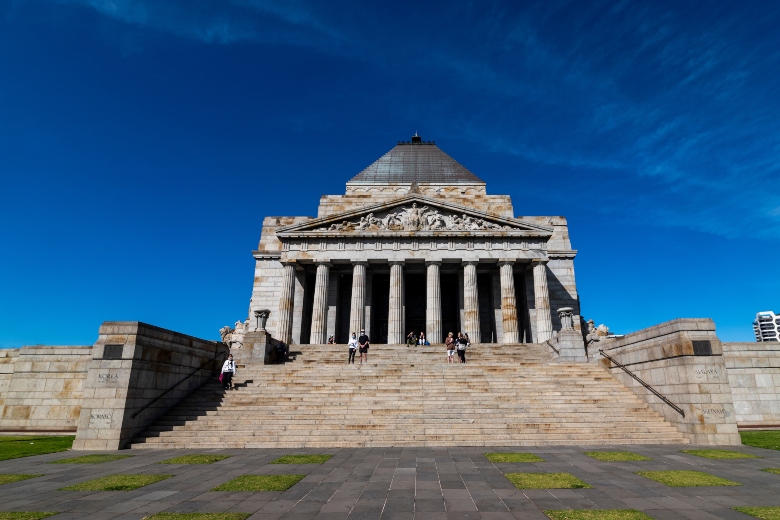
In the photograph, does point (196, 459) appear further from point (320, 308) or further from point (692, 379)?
point (320, 308)

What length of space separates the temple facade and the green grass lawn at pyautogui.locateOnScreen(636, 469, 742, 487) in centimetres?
2321

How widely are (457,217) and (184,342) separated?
2336cm

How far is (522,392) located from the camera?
18.5 meters

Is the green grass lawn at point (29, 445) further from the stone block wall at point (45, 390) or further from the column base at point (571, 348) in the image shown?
the column base at point (571, 348)

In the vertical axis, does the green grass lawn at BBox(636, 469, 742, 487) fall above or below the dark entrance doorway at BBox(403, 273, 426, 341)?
below

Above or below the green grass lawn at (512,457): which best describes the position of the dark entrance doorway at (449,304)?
above

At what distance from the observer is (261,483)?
337 inches

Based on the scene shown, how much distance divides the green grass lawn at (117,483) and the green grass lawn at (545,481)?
742 cm

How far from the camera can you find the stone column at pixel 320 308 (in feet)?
111

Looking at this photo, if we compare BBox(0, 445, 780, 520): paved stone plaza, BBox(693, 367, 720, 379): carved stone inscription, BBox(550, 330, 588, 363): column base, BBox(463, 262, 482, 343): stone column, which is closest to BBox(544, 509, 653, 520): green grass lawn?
BBox(0, 445, 780, 520): paved stone plaza

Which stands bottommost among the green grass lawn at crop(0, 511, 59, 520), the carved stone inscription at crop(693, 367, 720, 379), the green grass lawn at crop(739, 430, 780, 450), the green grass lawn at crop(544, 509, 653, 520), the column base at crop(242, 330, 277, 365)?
the green grass lawn at crop(0, 511, 59, 520)

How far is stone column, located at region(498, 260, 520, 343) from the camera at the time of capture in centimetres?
3263

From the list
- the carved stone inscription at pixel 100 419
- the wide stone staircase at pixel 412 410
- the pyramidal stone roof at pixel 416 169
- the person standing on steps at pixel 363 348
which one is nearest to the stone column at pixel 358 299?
the person standing on steps at pixel 363 348

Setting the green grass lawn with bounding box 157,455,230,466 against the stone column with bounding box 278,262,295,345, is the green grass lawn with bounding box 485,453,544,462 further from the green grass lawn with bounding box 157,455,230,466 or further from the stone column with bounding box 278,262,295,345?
the stone column with bounding box 278,262,295,345
